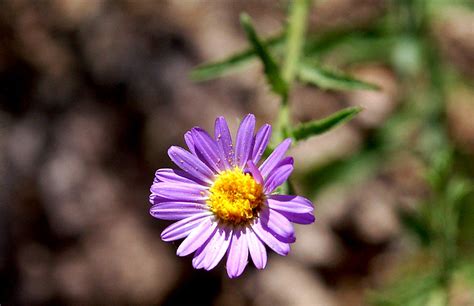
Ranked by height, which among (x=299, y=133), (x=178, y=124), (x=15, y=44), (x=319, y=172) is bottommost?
(x=299, y=133)

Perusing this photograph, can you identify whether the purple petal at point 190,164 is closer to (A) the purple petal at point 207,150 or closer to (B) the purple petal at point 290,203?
(A) the purple petal at point 207,150

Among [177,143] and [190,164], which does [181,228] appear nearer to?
[190,164]

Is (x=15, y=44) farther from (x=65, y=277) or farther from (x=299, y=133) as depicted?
(x=299, y=133)

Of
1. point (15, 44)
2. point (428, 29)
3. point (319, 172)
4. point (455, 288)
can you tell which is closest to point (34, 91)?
point (15, 44)

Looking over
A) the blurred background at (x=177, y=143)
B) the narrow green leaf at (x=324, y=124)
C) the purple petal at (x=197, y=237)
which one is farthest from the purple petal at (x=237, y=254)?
the blurred background at (x=177, y=143)

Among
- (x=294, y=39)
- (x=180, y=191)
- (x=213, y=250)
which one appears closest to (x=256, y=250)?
(x=213, y=250)

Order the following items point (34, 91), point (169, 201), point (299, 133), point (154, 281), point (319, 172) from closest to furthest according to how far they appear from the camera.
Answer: point (169, 201) < point (299, 133) < point (319, 172) < point (154, 281) < point (34, 91)

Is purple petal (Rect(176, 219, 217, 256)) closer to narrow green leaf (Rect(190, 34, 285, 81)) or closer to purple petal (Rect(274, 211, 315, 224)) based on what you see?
purple petal (Rect(274, 211, 315, 224))

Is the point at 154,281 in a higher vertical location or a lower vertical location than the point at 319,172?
lower
